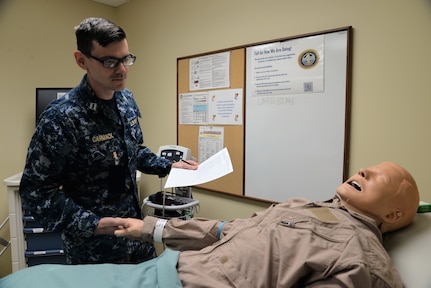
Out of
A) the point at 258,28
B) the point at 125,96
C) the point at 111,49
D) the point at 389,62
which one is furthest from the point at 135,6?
the point at 389,62

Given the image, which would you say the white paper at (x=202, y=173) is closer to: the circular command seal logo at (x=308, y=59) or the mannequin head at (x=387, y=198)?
the mannequin head at (x=387, y=198)

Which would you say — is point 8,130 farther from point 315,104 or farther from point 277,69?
point 315,104

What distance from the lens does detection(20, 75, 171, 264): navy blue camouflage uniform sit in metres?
1.01

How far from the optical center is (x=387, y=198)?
1.04 meters

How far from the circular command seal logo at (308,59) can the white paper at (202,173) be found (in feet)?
2.65

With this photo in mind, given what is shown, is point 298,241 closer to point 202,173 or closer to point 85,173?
point 202,173

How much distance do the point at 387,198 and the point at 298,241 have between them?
0.38m

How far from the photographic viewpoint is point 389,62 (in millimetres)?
1469

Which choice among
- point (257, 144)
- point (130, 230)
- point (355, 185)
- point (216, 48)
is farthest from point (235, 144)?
point (130, 230)

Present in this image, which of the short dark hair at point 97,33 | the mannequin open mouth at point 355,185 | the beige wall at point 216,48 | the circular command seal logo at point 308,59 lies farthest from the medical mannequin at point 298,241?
the circular command seal logo at point 308,59

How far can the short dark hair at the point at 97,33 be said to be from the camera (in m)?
1.02

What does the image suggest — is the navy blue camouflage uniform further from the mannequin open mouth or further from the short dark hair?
the mannequin open mouth

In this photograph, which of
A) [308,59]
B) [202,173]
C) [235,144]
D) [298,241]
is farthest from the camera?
[235,144]

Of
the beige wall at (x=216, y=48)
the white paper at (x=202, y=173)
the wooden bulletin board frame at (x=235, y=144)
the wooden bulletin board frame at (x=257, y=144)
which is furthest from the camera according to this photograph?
the wooden bulletin board frame at (x=235, y=144)
